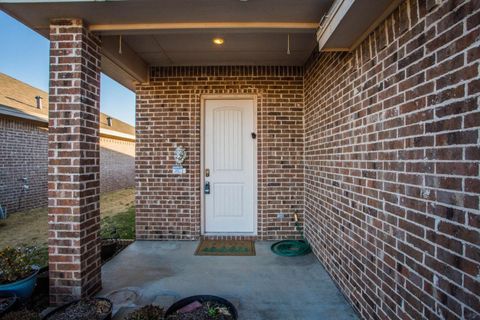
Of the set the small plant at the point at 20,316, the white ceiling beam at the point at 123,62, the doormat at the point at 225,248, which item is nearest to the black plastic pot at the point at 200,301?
the small plant at the point at 20,316

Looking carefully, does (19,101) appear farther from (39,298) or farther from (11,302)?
(11,302)

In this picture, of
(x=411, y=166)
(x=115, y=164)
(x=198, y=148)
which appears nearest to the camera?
(x=411, y=166)

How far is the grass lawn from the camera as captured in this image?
462 centimetres

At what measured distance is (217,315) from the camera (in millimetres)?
2191

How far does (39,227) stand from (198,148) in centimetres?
385

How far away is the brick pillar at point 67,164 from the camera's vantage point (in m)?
2.60

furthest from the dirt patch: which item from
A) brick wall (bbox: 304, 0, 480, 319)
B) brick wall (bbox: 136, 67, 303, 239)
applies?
brick wall (bbox: 304, 0, 480, 319)

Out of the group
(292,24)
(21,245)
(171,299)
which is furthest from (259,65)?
(21,245)

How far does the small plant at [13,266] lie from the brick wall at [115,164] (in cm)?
876

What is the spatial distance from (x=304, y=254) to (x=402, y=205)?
2.29m

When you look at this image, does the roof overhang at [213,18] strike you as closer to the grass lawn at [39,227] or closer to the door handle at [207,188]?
the door handle at [207,188]

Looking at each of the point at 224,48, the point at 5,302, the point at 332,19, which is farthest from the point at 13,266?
the point at 332,19

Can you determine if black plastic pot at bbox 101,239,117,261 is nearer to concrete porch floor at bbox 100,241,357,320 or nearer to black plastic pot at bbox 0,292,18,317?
concrete porch floor at bbox 100,241,357,320

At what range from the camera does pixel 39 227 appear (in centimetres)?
571
